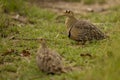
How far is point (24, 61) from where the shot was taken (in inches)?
340

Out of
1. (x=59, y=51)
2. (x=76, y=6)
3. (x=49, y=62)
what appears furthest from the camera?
(x=76, y=6)

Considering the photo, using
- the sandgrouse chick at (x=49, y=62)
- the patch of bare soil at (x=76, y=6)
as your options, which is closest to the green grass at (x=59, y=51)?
the sandgrouse chick at (x=49, y=62)

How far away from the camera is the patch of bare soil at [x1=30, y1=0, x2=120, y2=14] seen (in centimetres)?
1570

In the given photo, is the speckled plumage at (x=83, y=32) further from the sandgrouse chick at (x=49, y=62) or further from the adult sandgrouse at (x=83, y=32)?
the sandgrouse chick at (x=49, y=62)

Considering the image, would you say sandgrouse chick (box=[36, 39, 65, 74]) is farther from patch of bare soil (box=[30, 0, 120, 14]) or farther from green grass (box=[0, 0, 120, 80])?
patch of bare soil (box=[30, 0, 120, 14])

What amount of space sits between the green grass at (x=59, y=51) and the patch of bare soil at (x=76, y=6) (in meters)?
2.17

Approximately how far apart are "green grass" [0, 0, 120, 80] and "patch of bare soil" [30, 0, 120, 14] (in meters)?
2.17

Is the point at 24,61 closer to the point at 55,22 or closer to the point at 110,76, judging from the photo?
the point at 110,76

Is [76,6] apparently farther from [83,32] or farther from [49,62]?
[49,62]

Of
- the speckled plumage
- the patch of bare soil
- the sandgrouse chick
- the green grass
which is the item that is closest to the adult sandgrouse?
the speckled plumage

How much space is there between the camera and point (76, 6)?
1669 centimetres

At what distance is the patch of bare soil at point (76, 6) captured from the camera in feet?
51.5

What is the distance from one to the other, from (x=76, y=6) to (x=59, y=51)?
7554 millimetres

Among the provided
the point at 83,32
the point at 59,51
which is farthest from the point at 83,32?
the point at 59,51
